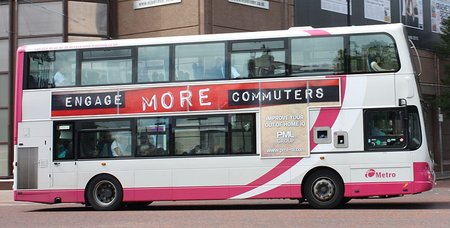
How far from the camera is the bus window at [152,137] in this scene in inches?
600

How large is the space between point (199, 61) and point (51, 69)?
3897 millimetres

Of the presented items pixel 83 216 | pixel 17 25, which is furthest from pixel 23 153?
pixel 17 25

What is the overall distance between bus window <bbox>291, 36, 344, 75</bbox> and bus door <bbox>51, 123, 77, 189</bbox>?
19.5 feet

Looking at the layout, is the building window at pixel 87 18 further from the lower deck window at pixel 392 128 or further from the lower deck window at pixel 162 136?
the lower deck window at pixel 392 128

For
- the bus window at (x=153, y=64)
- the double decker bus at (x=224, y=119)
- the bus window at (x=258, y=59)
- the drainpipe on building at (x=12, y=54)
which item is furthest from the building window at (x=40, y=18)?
the bus window at (x=258, y=59)

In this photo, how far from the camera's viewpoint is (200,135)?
15062 mm

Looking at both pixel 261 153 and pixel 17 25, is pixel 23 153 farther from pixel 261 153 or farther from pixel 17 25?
pixel 17 25

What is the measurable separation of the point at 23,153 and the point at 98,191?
2.20 metres

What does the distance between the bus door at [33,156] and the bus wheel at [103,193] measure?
1.19 meters

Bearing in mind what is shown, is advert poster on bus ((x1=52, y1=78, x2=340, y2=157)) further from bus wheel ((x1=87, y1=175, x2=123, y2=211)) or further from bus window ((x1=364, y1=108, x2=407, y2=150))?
bus wheel ((x1=87, y1=175, x2=123, y2=211))

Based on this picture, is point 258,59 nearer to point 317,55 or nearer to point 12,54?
point 317,55

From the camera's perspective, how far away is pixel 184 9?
2489cm

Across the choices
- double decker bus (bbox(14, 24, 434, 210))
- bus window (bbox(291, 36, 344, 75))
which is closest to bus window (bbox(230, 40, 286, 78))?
double decker bus (bbox(14, 24, 434, 210))

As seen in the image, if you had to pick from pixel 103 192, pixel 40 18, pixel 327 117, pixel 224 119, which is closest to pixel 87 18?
pixel 40 18
